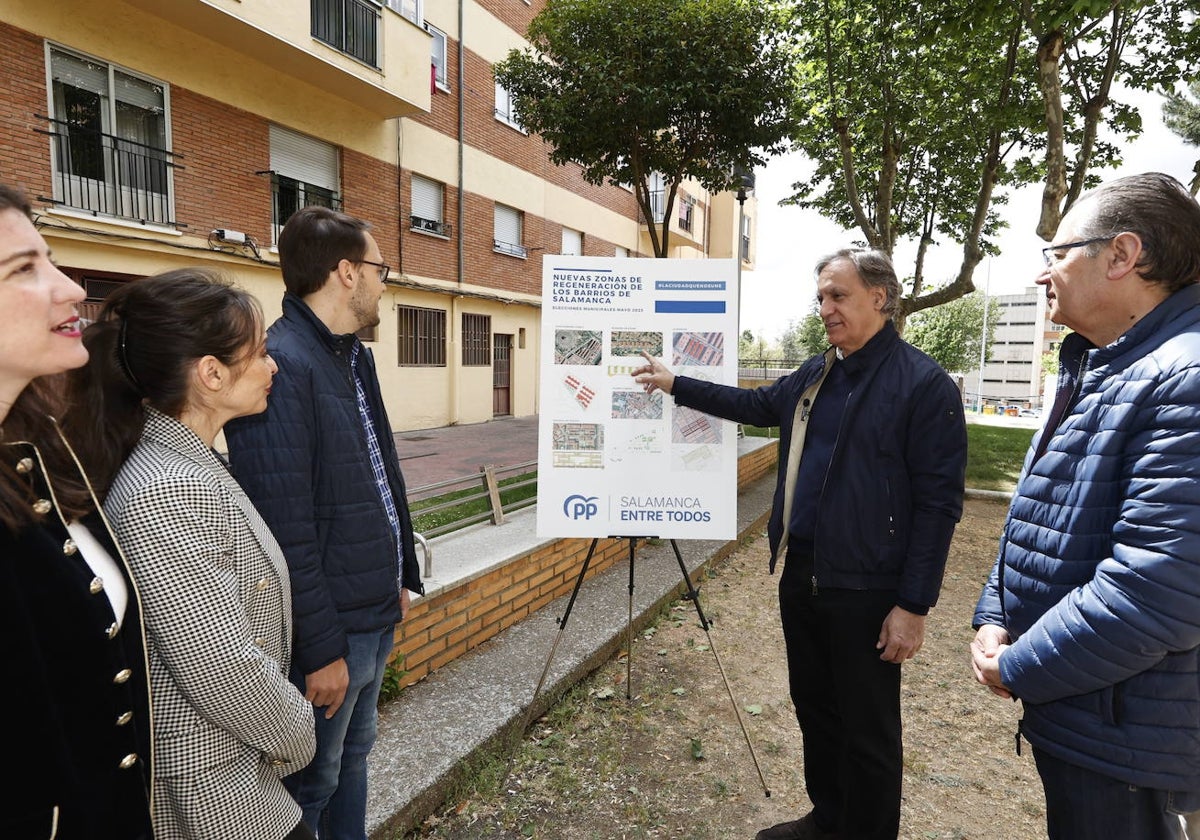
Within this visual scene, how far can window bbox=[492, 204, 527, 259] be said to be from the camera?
1570 centimetres

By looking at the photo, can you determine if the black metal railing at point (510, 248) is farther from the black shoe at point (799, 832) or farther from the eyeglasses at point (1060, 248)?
the eyeglasses at point (1060, 248)

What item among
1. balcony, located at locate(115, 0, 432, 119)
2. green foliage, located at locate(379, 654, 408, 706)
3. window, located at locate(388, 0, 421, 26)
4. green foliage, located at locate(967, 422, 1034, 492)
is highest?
window, located at locate(388, 0, 421, 26)

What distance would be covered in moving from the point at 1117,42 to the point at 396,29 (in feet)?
33.9

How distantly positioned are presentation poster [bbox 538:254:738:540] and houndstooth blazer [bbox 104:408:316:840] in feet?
6.13

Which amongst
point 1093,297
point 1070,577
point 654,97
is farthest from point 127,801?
point 654,97

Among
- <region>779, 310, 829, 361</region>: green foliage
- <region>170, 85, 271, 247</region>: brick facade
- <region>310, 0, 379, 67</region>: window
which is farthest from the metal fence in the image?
<region>779, 310, 829, 361</region>: green foliage

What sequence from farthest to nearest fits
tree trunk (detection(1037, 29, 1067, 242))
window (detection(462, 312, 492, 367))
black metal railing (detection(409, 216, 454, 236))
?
1. window (detection(462, 312, 492, 367))
2. black metal railing (detection(409, 216, 454, 236))
3. tree trunk (detection(1037, 29, 1067, 242))

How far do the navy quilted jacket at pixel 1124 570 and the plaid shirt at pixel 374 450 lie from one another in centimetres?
170

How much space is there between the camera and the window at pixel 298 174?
10453 millimetres

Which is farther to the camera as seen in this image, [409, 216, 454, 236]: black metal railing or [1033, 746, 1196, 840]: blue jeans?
[409, 216, 454, 236]: black metal railing

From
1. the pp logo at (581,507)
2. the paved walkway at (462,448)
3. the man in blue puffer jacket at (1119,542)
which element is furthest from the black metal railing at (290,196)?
the man in blue puffer jacket at (1119,542)

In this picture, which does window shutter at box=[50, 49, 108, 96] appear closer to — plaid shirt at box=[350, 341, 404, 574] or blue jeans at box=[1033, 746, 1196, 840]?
plaid shirt at box=[350, 341, 404, 574]

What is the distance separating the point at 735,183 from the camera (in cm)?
852

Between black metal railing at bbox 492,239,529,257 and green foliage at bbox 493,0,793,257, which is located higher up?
green foliage at bbox 493,0,793,257
